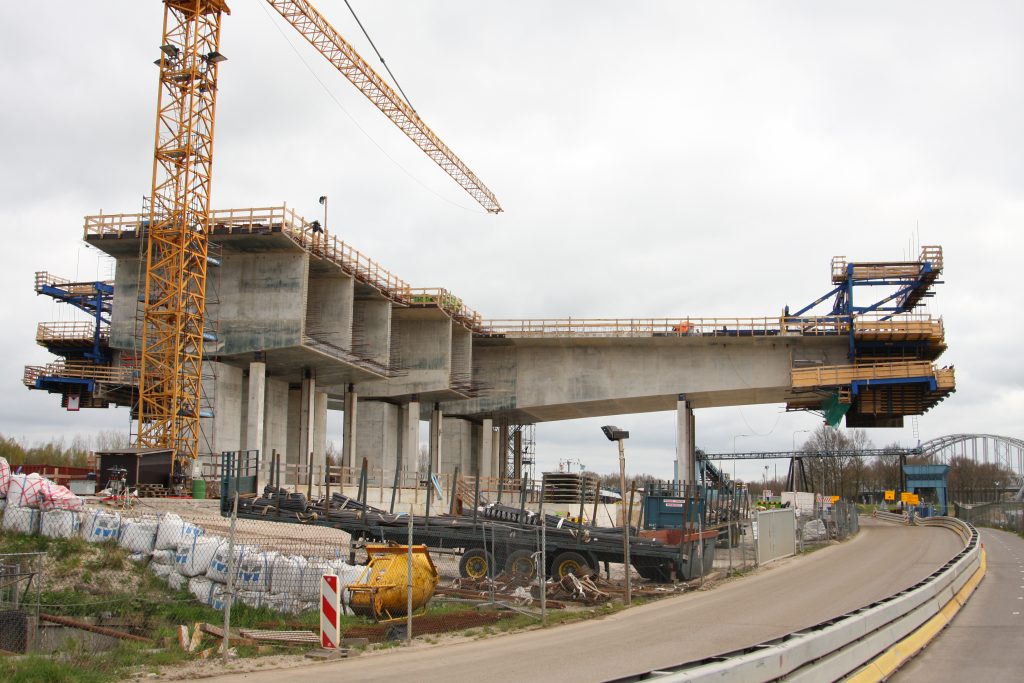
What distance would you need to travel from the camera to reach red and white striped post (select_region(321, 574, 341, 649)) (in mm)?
13930

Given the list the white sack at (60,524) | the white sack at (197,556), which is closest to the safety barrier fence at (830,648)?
the white sack at (197,556)

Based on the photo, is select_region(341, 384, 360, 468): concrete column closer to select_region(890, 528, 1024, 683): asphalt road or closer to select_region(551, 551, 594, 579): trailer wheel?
select_region(551, 551, 594, 579): trailer wheel

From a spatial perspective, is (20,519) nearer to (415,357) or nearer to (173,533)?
(173,533)

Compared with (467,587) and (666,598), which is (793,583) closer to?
(666,598)

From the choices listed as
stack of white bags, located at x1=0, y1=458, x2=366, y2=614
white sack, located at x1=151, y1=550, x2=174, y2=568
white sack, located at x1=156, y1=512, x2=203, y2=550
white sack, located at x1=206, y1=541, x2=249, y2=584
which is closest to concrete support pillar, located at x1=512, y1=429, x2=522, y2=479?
stack of white bags, located at x1=0, y1=458, x2=366, y2=614

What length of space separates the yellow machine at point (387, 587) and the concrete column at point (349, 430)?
1491 inches

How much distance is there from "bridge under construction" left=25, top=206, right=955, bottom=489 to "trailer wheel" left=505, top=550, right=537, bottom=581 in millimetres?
25550

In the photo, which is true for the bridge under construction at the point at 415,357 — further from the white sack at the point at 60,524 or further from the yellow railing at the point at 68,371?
the white sack at the point at 60,524

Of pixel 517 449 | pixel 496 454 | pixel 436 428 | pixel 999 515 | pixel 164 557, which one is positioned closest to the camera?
pixel 164 557

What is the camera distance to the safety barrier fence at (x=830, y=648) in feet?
25.7

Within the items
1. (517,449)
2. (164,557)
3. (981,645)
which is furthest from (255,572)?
(517,449)

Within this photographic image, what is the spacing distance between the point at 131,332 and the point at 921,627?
141 ft

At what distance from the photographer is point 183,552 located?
2056 centimetres

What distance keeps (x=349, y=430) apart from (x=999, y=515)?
1790 inches
